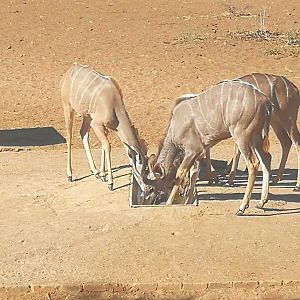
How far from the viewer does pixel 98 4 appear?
2380cm

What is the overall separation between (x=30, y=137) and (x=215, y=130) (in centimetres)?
418

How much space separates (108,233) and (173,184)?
1440 mm

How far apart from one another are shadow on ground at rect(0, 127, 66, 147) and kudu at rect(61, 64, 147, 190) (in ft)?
5.88

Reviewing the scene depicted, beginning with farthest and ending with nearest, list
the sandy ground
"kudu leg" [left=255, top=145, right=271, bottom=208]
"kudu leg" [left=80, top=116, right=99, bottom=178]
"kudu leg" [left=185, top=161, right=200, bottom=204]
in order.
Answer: "kudu leg" [left=80, top=116, right=99, bottom=178]
"kudu leg" [left=185, top=161, right=200, bottom=204]
"kudu leg" [left=255, top=145, right=271, bottom=208]
the sandy ground

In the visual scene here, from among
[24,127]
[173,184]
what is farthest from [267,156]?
[24,127]

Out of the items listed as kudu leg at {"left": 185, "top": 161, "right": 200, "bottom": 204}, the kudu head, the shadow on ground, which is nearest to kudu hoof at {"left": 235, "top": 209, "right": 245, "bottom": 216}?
kudu leg at {"left": 185, "top": 161, "right": 200, "bottom": 204}

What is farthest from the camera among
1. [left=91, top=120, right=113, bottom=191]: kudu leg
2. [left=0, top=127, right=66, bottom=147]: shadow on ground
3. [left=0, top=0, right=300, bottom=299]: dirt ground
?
[left=0, top=127, right=66, bottom=147]: shadow on ground

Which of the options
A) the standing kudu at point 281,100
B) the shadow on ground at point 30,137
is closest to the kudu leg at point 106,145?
the standing kudu at point 281,100

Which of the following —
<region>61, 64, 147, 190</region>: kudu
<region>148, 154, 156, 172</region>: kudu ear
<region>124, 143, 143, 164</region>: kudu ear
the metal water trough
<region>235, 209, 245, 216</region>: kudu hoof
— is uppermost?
<region>61, 64, 147, 190</region>: kudu

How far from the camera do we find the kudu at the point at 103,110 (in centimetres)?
883

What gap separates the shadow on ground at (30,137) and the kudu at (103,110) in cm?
179

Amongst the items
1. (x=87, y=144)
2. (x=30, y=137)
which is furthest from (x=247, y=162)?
(x=30, y=137)

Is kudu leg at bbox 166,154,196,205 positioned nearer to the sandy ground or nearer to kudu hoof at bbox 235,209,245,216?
the sandy ground

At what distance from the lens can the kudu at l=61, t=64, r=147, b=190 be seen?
8.83m
